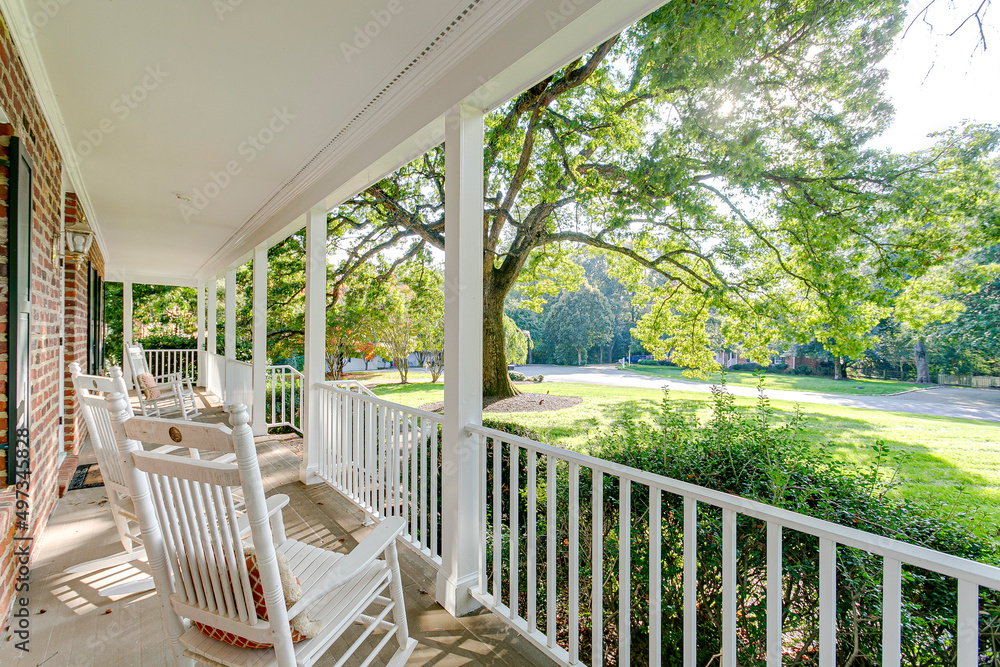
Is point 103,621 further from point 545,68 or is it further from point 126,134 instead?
point 545,68

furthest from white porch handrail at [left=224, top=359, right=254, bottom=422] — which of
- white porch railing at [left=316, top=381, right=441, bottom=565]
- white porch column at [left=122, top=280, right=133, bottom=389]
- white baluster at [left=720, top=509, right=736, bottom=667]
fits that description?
white baluster at [left=720, top=509, right=736, bottom=667]

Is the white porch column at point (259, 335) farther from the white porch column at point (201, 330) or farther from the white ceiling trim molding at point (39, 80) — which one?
the white porch column at point (201, 330)

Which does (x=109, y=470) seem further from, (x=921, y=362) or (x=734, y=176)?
(x=734, y=176)

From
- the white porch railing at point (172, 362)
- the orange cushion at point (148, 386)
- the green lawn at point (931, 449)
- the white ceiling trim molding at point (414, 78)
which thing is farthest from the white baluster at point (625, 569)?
the white porch railing at point (172, 362)

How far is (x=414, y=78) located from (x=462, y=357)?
1376 millimetres

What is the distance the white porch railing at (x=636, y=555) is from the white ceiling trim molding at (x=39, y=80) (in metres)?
2.27

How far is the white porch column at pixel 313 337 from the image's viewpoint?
12.3ft

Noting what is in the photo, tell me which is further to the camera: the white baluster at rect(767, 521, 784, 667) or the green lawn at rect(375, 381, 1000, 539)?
the green lawn at rect(375, 381, 1000, 539)

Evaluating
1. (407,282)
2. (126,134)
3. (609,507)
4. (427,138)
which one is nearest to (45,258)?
(126,134)

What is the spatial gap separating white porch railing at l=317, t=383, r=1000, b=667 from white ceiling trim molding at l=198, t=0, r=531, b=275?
5.33 ft

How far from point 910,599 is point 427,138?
9.23 ft

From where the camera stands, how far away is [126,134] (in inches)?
116

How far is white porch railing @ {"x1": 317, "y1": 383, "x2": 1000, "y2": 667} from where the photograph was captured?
953 mm

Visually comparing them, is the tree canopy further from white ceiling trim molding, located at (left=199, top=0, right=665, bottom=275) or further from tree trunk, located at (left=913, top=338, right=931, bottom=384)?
white ceiling trim molding, located at (left=199, top=0, right=665, bottom=275)
